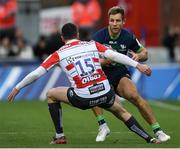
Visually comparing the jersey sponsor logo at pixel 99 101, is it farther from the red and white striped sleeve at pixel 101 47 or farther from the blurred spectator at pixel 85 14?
the blurred spectator at pixel 85 14

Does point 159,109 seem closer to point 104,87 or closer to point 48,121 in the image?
point 48,121

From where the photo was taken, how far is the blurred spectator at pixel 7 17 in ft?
105

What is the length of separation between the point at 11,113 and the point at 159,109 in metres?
3.95

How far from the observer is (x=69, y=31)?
13.1 metres

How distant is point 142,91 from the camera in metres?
A: 25.6

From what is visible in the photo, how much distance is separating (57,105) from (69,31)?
1.15 meters

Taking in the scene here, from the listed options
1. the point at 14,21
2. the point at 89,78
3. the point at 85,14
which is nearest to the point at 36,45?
the point at 85,14

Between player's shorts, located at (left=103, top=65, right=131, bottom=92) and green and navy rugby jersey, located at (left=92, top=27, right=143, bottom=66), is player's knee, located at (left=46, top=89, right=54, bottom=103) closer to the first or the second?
player's shorts, located at (left=103, top=65, right=131, bottom=92)

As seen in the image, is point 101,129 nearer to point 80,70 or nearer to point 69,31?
point 80,70

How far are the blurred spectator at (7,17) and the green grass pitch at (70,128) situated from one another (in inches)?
344

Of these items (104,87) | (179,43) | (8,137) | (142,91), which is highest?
(104,87)

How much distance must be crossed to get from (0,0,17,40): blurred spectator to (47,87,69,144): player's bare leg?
18.9 m

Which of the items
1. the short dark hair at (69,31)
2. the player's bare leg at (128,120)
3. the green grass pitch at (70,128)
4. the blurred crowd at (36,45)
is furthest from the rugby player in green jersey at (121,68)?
the blurred crowd at (36,45)

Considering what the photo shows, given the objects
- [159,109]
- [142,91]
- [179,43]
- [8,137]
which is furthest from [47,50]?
[179,43]
